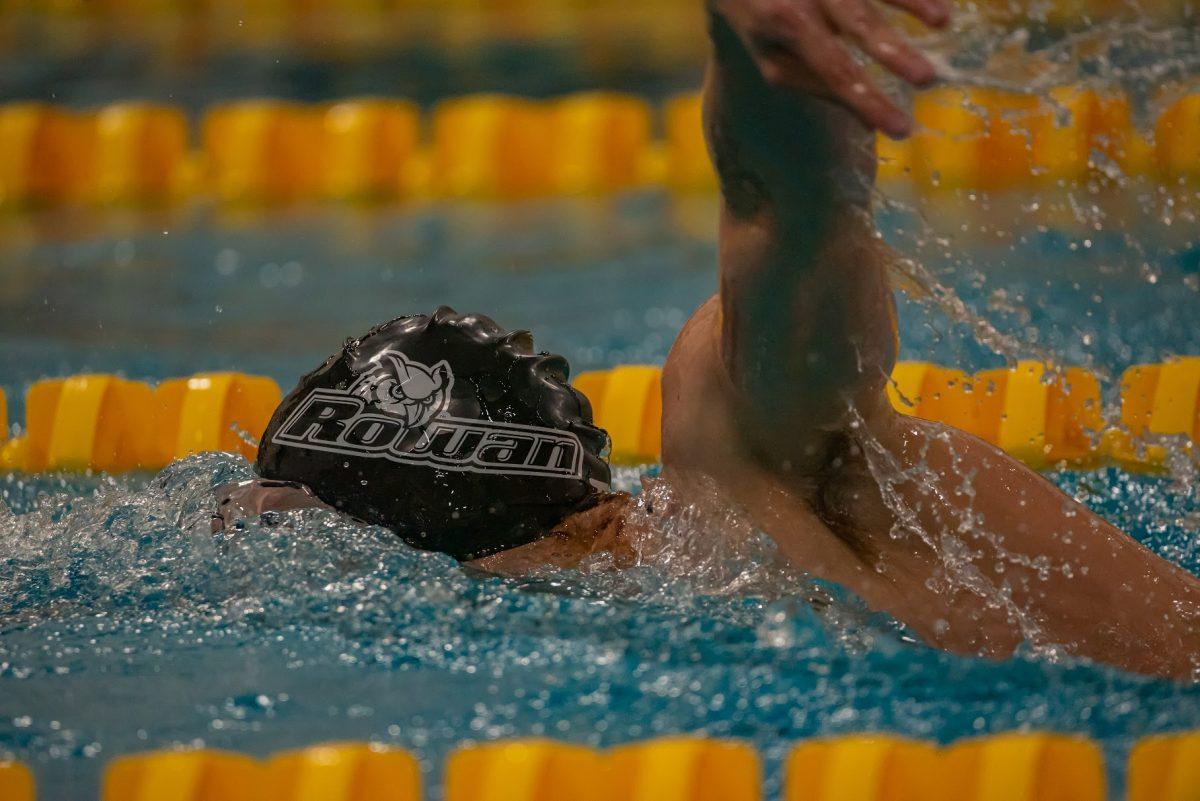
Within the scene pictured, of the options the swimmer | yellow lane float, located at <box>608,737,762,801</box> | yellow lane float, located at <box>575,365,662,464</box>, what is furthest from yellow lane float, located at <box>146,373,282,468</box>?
yellow lane float, located at <box>608,737,762,801</box>

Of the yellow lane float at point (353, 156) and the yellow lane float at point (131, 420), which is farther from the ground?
the yellow lane float at point (353, 156)

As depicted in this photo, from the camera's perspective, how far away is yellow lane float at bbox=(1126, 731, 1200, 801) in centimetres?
157

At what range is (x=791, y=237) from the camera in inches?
59.6

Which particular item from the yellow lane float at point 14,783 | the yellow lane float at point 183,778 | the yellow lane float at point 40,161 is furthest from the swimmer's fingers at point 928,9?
the yellow lane float at point 40,161

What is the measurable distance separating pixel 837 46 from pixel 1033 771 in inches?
31.5

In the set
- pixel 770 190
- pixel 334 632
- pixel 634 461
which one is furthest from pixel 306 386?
pixel 634 461

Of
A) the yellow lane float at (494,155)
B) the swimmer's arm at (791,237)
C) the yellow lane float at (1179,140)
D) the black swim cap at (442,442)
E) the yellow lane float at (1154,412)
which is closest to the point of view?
the swimmer's arm at (791,237)

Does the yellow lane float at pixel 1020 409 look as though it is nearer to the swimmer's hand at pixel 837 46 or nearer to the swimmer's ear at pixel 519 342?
the swimmer's ear at pixel 519 342

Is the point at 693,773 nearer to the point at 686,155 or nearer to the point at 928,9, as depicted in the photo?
the point at 928,9

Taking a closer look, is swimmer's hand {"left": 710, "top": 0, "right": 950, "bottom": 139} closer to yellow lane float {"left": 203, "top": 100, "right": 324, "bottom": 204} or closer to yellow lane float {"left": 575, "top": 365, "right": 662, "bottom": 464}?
yellow lane float {"left": 575, "top": 365, "right": 662, "bottom": 464}

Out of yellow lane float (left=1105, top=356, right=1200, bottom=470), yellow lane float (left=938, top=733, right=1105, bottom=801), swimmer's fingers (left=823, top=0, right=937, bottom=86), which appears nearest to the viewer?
swimmer's fingers (left=823, top=0, right=937, bottom=86)

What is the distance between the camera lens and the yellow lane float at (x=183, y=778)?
1.62m

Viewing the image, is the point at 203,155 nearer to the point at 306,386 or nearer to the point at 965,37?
the point at 306,386

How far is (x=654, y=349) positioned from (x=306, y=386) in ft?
6.71
